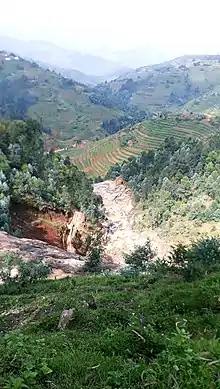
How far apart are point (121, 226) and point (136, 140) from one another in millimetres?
40596

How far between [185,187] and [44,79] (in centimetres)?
13616

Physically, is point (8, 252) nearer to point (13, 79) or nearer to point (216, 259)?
point (216, 259)

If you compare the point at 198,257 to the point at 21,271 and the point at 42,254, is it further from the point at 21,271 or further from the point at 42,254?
the point at 42,254

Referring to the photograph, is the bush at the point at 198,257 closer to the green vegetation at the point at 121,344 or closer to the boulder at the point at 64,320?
the green vegetation at the point at 121,344

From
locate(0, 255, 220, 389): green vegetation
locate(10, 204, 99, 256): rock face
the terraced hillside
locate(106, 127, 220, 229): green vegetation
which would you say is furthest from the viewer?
the terraced hillside

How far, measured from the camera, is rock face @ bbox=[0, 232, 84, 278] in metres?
19.9

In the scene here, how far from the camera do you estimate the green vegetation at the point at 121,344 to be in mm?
3713

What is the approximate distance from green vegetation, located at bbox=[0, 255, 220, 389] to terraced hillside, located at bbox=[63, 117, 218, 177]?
6337 centimetres

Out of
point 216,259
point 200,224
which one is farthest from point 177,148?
point 216,259

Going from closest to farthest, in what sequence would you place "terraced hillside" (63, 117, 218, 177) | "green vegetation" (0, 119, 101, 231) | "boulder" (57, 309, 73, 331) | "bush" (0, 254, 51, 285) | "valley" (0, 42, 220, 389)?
"valley" (0, 42, 220, 389) < "boulder" (57, 309, 73, 331) < "bush" (0, 254, 51, 285) < "green vegetation" (0, 119, 101, 231) < "terraced hillside" (63, 117, 218, 177)

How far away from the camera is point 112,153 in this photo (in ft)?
257

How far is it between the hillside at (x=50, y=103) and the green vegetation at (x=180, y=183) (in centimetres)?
5696

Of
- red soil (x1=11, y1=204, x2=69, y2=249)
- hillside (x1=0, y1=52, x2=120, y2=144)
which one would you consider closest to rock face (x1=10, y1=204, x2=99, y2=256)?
red soil (x1=11, y1=204, x2=69, y2=249)

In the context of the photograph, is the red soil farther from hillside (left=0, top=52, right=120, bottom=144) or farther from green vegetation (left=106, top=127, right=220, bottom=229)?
hillside (left=0, top=52, right=120, bottom=144)
